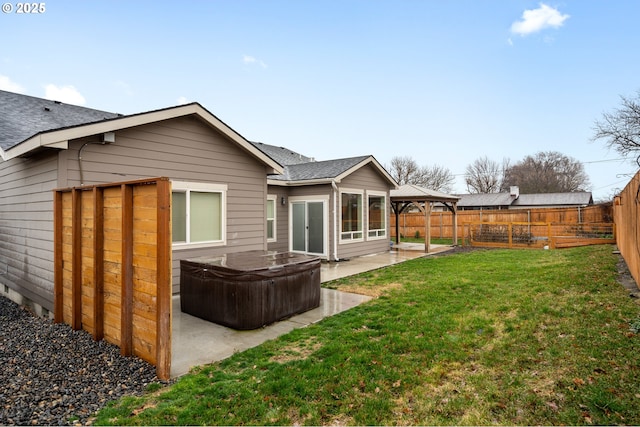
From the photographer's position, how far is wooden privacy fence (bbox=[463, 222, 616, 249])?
42.8 feet

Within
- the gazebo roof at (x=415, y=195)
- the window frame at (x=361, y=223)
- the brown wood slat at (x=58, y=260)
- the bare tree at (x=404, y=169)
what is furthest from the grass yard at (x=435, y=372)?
the bare tree at (x=404, y=169)

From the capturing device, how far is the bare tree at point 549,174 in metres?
39.8

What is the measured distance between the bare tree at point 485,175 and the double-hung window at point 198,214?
145 feet

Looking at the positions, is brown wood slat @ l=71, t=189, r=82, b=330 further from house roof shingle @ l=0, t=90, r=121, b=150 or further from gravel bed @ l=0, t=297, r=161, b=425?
house roof shingle @ l=0, t=90, r=121, b=150

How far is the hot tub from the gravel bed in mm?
1342

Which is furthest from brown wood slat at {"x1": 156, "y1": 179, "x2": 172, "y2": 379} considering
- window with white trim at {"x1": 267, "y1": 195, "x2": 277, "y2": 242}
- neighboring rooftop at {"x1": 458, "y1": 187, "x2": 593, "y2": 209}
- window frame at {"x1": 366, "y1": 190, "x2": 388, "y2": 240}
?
neighboring rooftop at {"x1": 458, "y1": 187, "x2": 593, "y2": 209}

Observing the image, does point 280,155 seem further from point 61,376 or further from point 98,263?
point 61,376

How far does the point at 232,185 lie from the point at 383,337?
4694 mm

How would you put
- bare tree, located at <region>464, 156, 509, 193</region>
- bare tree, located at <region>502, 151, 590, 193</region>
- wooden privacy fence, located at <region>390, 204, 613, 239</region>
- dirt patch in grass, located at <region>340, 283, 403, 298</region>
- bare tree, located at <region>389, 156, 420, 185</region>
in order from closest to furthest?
dirt patch in grass, located at <region>340, 283, 403, 298</region>, wooden privacy fence, located at <region>390, 204, 613, 239</region>, bare tree, located at <region>389, 156, 420, 185</region>, bare tree, located at <region>502, 151, 590, 193</region>, bare tree, located at <region>464, 156, 509, 193</region>

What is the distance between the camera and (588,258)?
9.15m

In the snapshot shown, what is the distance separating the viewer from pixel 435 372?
3184 millimetres

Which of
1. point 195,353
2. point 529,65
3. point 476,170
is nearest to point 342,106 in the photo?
point 529,65

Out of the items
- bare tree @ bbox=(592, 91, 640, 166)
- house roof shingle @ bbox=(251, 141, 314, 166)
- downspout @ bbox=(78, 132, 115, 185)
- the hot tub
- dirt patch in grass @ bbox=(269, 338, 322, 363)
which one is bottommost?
dirt patch in grass @ bbox=(269, 338, 322, 363)

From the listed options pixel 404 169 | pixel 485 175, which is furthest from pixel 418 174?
pixel 485 175
